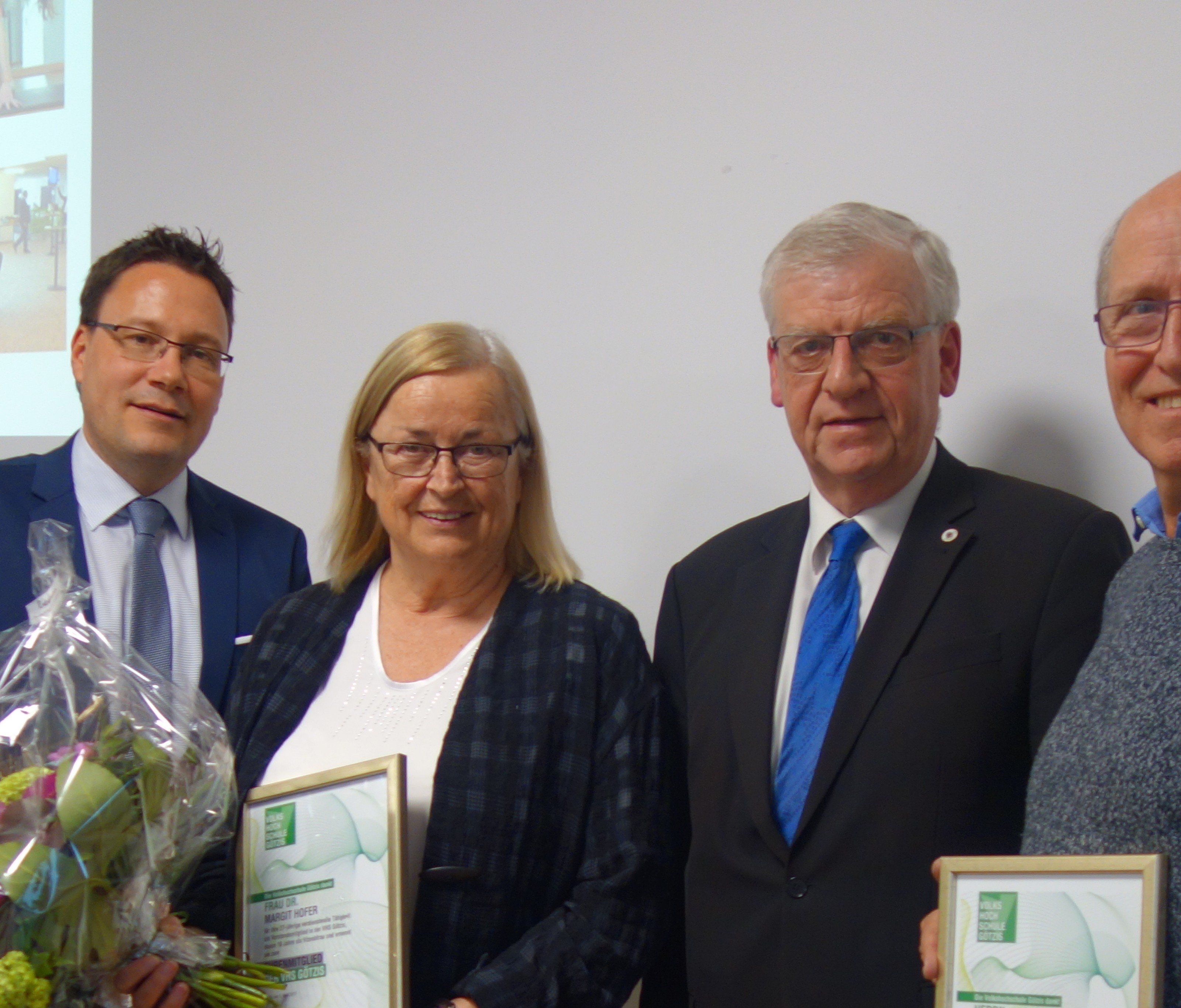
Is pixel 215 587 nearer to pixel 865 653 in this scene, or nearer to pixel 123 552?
pixel 123 552

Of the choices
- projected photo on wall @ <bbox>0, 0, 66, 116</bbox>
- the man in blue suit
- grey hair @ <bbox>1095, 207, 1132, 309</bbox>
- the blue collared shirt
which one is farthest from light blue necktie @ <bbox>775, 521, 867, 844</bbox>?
projected photo on wall @ <bbox>0, 0, 66, 116</bbox>

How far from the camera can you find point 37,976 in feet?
4.78

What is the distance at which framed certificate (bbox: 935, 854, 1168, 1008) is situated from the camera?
124 cm

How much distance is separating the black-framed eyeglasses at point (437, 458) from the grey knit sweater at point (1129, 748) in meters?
1.05

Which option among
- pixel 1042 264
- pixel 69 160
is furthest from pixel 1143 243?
pixel 69 160

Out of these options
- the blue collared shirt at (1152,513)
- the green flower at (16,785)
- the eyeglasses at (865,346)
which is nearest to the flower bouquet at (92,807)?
the green flower at (16,785)

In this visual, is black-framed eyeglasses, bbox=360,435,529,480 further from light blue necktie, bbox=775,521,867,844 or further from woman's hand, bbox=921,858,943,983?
woman's hand, bbox=921,858,943,983

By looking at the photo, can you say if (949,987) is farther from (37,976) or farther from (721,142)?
(721,142)

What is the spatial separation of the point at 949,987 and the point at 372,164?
2.69m

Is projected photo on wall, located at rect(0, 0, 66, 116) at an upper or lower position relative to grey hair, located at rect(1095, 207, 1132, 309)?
upper

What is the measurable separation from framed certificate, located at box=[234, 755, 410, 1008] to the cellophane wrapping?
12 centimetres

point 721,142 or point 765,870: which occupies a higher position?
point 721,142

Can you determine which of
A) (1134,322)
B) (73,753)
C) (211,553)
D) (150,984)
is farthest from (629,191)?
(150,984)

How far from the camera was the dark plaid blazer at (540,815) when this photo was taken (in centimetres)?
190
